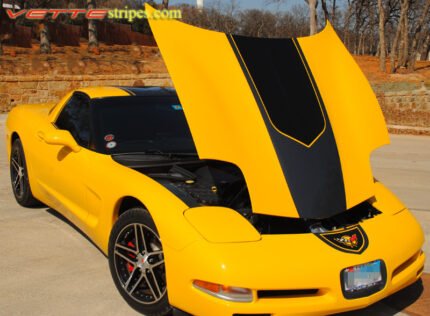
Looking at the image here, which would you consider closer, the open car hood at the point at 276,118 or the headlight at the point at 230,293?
the headlight at the point at 230,293

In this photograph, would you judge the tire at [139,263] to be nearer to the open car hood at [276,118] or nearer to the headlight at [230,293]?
the headlight at [230,293]

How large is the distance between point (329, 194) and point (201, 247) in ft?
3.11

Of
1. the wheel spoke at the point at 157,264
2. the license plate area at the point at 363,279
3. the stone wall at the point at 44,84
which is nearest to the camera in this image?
the license plate area at the point at 363,279

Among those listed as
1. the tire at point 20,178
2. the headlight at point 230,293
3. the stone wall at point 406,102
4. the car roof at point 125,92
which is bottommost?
the stone wall at point 406,102

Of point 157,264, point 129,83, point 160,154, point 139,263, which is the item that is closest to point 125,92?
point 160,154

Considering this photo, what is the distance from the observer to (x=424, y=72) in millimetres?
21172

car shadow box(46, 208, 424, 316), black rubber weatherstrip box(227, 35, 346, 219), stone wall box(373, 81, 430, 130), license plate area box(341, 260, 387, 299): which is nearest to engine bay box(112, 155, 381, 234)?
black rubber weatherstrip box(227, 35, 346, 219)

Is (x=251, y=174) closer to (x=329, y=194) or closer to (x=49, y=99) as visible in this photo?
(x=329, y=194)

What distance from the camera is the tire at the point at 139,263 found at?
3097 millimetres

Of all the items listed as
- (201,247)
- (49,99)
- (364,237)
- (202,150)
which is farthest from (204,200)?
(49,99)

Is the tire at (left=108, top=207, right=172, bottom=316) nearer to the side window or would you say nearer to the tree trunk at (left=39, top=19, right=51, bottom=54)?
the side window

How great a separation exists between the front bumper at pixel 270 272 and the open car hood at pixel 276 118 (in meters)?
0.31

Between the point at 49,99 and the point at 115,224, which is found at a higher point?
the point at 115,224

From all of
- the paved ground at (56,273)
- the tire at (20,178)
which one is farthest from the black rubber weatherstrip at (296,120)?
the tire at (20,178)
